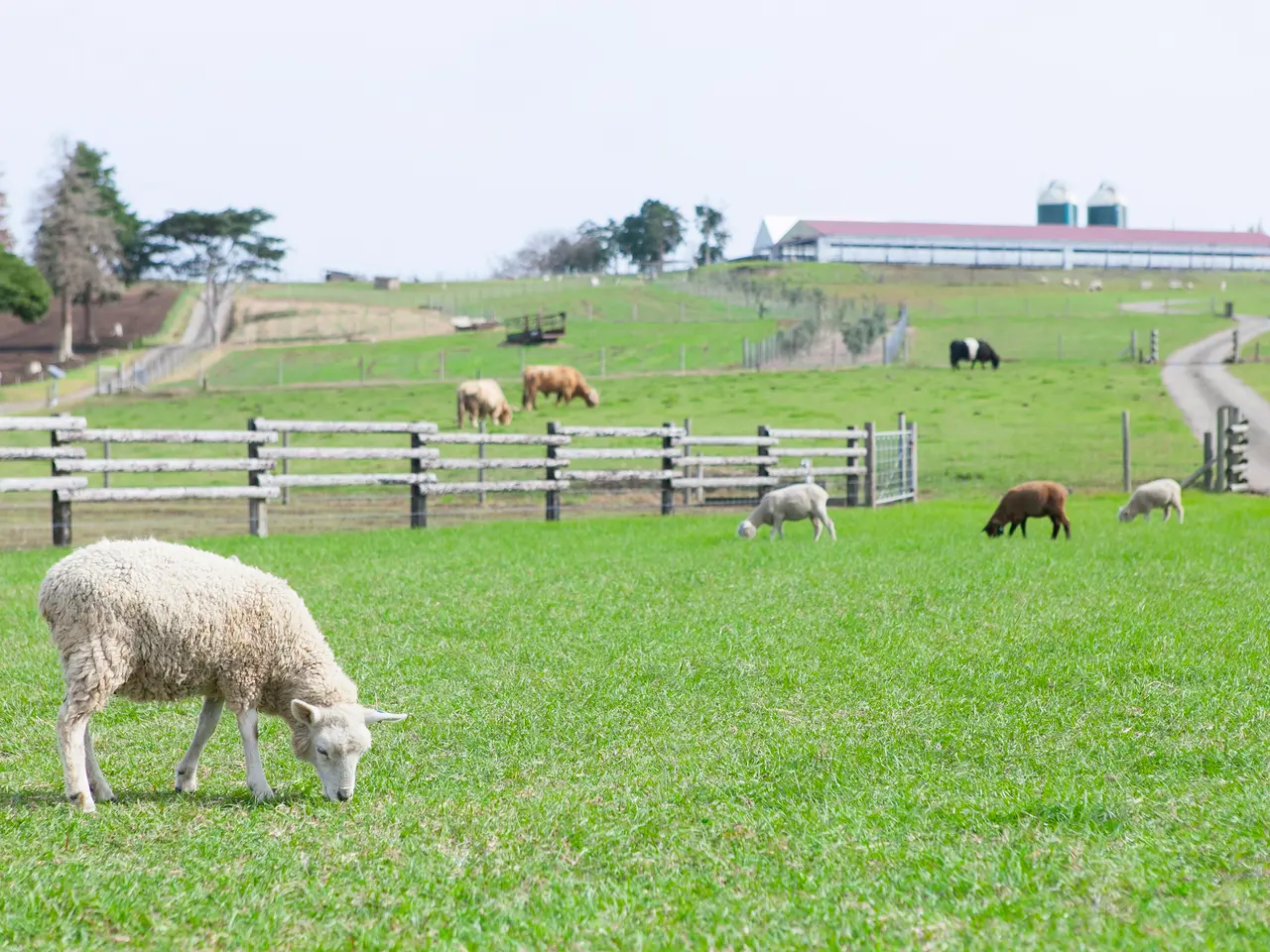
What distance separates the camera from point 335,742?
5.47m

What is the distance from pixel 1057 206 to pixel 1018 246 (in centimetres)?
2263

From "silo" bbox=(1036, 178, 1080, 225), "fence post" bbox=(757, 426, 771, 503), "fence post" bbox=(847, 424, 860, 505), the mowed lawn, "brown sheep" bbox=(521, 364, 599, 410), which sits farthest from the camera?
"silo" bbox=(1036, 178, 1080, 225)

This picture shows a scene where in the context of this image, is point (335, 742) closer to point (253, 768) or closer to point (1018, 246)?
point (253, 768)

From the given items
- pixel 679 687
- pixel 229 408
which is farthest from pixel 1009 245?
pixel 679 687

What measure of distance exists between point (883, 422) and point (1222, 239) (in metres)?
88.7

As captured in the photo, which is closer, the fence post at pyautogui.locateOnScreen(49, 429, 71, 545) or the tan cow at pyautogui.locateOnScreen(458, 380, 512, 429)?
the fence post at pyautogui.locateOnScreen(49, 429, 71, 545)

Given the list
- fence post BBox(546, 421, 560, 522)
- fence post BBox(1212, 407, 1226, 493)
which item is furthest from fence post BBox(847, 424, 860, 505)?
fence post BBox(1212, 407, 1226, 493)

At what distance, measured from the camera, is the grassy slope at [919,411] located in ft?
105

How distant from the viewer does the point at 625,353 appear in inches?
2554

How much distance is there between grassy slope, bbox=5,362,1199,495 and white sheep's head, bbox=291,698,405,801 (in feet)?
78.1

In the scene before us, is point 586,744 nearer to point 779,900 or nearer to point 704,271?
point 779,900

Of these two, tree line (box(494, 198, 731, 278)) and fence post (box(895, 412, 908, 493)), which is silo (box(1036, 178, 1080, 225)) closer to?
tree line (box(494, 198, 731, 278))

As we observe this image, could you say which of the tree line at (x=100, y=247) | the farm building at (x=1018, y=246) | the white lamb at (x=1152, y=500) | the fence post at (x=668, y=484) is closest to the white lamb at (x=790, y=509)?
the fence post at (x=668, y=484)

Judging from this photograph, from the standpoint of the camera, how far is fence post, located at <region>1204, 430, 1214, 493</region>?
87.1 feet
